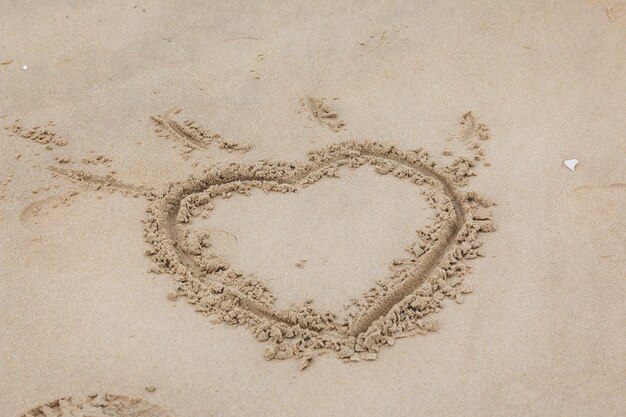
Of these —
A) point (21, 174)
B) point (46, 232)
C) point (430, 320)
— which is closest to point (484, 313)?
point (430, 320)

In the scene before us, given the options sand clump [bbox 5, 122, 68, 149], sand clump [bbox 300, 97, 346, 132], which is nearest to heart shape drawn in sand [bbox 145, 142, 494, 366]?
sand clump [bbox 300, 97, 346, 132]

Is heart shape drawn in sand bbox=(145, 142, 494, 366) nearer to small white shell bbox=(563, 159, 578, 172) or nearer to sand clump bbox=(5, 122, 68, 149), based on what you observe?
small white shell bbox=(563, 159, 578, 172)

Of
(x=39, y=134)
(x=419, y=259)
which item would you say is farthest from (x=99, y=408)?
(x=39, y=134)

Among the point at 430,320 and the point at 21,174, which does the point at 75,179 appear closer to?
the point at 21,174

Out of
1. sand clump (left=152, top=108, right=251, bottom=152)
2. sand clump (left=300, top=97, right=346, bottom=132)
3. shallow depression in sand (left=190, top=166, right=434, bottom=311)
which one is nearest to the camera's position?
shallow depression in sand (left=190, top=166, right=434, bottom=311)

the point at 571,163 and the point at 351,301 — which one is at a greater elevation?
the point at 571,163

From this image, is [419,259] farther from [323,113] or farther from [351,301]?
[323,113]
